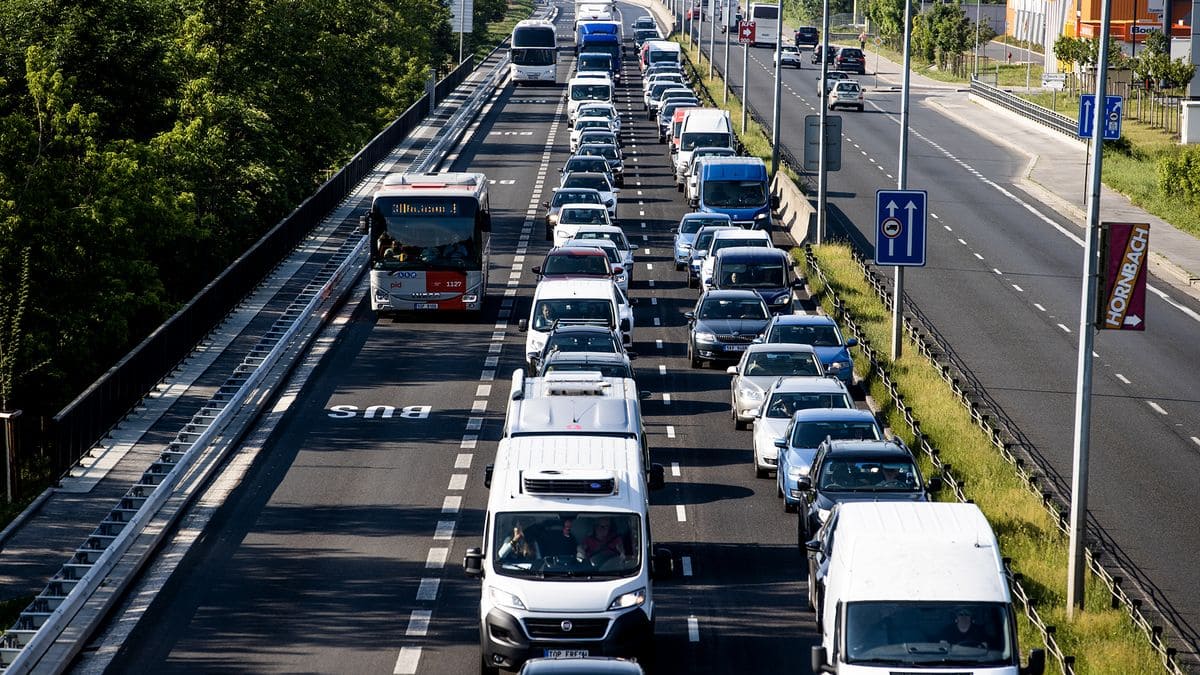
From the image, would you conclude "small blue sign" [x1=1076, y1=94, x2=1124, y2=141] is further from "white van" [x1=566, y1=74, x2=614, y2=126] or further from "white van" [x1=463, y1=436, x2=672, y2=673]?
"white van" [x1=463, y1=436, x2=672, y2=673]

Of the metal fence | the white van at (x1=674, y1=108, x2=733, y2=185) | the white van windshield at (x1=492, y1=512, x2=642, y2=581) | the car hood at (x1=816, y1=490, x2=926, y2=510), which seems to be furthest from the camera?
the white van at (x1=674, y1=108, x2=733, y2=185)

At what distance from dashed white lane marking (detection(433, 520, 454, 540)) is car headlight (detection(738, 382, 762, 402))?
765 centimetres

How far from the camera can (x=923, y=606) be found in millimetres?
17156

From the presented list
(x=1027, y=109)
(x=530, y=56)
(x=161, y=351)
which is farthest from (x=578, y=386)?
(x=530, y=56)

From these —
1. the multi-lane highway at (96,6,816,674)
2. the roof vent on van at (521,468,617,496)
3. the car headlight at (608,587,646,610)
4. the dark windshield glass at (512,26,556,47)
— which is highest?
the dark windshield glass at (512,26,556,47)

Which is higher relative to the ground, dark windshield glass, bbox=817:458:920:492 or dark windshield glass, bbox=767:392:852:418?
dark windshield glass, bbox=817:458:920:492

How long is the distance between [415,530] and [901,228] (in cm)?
1424

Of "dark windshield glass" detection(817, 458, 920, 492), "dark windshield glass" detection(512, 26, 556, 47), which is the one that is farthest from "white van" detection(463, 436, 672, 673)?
"dark windshield glass" detection(512, 26, 556, 47)

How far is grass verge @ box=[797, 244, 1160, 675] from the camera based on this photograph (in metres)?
20.1

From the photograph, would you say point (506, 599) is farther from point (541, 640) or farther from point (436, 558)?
point (436, 558)

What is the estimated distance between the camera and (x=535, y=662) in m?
15.6

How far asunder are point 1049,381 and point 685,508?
44.5ft

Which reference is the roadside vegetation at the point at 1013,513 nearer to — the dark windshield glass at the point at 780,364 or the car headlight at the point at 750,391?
the dark windshield glass at the point at 780,364

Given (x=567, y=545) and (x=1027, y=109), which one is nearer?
(x=567, y=545)
